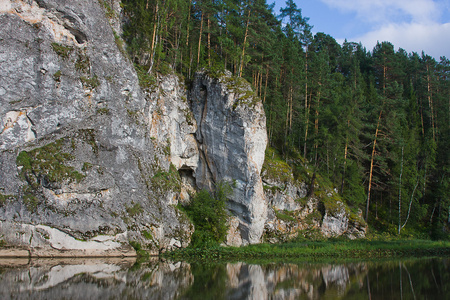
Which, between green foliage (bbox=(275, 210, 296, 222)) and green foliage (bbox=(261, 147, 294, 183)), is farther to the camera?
green foliage (bbox=(261, 147, 294, 183))

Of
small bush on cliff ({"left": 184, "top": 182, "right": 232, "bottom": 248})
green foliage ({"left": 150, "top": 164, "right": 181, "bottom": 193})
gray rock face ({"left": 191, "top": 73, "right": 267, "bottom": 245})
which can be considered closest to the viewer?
green foliage ({"left": 150, "top": 164, "right": 181, "bottom": 193})

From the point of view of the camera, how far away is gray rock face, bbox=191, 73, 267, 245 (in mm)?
25344

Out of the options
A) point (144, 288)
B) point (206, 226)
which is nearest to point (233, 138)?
point (206, 226)

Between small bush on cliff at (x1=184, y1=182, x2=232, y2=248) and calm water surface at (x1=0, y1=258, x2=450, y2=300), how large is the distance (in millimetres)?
4748

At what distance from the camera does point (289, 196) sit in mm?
29562

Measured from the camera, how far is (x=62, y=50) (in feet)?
66.4

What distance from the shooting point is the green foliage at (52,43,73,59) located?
20.0 meters

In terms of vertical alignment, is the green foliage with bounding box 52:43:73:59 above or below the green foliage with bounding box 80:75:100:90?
above

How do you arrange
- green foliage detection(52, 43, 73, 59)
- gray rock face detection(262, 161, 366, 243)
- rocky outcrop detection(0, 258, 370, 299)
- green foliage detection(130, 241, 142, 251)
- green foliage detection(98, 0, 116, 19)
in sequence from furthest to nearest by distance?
1. gray rock face detection(262, 161, 366, 243)
2. green foliage detection(98, 0, 116, 19)
3. green foliage detection(52, 43, 73, 59)
4. green foliage detection(130, 241, 142, 251)
5. rocky outcrop detection(0, 258, 370, 299)

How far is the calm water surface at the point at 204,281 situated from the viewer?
10.1m

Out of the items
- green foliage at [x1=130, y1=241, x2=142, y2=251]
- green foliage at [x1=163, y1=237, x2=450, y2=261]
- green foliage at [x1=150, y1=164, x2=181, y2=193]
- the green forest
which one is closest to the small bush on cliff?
green foliage at [x1=163, y1=237, x2=450, y2=261]

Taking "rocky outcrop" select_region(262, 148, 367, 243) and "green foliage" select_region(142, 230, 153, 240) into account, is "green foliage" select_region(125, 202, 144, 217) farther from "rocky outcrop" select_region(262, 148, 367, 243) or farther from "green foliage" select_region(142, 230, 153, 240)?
"rocky outcrop" select_region(262, 148, 367, 243)

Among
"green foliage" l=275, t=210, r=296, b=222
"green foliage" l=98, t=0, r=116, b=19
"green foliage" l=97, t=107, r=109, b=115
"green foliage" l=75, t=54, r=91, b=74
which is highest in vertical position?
"green foliage" l=98, t=0, r=116, b=19

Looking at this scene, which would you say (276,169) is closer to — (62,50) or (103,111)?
(103,111)
